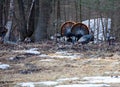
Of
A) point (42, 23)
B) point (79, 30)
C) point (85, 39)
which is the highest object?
point (42, 23)

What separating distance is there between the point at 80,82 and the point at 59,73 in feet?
4.09

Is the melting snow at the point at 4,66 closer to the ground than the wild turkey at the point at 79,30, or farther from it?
farther from it

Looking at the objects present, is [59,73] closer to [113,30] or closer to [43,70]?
[43,70]

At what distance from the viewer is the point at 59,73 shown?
8406 mm

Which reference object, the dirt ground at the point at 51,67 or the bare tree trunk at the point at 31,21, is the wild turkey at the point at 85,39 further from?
the bare tree trunk at the point at 31,21

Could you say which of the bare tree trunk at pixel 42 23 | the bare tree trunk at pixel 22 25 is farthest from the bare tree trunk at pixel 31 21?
the bare tree trunk at pixel 42 23

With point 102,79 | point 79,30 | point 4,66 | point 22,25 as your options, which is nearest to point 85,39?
point 79,30

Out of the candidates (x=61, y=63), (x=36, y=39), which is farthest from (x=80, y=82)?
(x=36, y=39)

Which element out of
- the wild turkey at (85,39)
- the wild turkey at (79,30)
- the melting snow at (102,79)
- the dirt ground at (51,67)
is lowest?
the wild turkey at (85,39)

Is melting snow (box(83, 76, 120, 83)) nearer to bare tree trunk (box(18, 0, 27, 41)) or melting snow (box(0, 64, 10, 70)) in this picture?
melting snow (box(0, 64, 10, 70))

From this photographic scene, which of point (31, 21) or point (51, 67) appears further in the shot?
point (31, 21)

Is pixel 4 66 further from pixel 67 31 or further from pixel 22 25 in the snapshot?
pixel 22 25

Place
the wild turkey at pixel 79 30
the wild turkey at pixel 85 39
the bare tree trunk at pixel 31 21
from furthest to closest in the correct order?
the bare tree trunk at pixel 31 21 → the wild turkey at pixel 79 30 → the wild turkey at pixel 85 39

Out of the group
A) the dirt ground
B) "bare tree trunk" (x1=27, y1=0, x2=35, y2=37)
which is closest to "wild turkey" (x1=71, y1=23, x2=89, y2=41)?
"bare tree trunk" (x1=27, y1=0, x2=35, y2=37)
